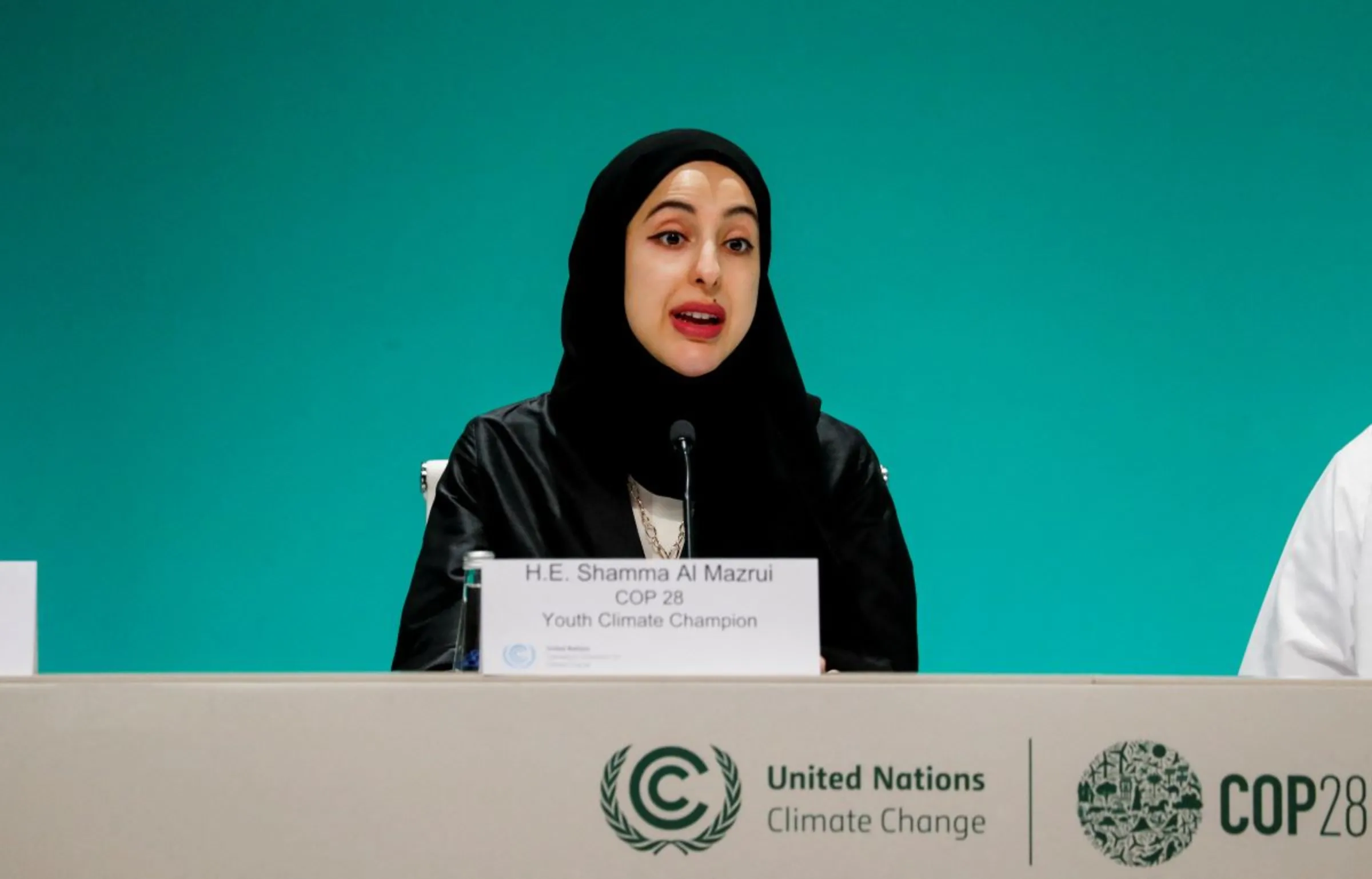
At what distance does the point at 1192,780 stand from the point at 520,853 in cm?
50

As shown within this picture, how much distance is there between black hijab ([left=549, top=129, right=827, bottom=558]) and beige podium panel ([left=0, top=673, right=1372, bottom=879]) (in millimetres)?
891

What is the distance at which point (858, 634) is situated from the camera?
191 cm

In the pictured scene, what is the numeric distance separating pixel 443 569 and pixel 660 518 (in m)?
0.32

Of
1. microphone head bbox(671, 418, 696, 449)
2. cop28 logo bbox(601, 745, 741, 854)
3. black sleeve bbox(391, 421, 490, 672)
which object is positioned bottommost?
cop28 logo bbox(601, 745, 741, 854)

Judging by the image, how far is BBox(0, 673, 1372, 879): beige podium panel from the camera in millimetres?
995

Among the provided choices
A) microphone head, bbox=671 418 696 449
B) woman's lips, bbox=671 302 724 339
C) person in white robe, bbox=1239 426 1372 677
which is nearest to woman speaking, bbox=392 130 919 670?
woman's lips, bbox=671 302 724 339

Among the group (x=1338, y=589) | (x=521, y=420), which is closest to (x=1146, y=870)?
(x=1338, y=589)

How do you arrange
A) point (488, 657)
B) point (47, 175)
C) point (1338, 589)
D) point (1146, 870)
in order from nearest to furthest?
point (1146, 870), point (488, 657), point (1338, 589), point (47, 175)

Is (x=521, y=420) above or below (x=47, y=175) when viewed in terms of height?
below

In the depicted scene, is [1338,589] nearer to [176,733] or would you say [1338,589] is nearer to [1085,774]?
[1085,774]

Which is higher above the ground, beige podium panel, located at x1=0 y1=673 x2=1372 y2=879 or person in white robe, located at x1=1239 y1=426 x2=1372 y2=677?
person in white robe, located at x1=1239 y1=426 x2=1372 y2=677

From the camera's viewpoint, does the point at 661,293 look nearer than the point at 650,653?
No

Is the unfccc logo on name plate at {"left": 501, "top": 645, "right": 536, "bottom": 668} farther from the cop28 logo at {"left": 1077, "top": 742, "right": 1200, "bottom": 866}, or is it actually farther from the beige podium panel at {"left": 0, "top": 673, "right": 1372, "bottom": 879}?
the cop28 logo at {"left": 1077, "top": 742, "right": 1200, "bottom": 866}

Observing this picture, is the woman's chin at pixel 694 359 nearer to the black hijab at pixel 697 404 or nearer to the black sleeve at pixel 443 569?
the black hijab at pixel 697 404
